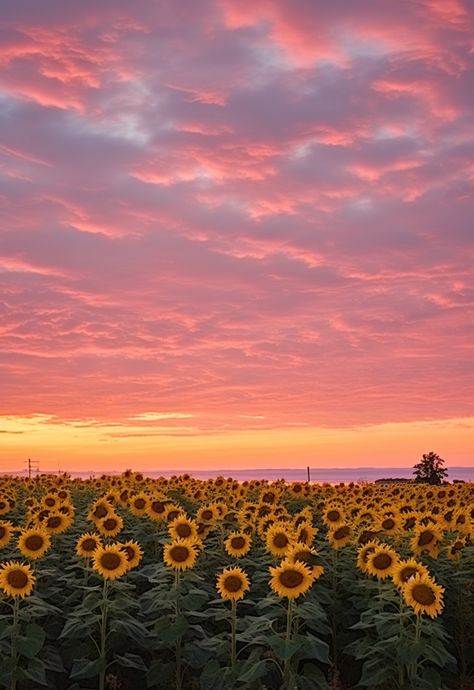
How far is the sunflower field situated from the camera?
10.9m

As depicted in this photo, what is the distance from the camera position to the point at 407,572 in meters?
11.2

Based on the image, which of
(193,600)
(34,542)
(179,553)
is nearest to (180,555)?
(179,553)

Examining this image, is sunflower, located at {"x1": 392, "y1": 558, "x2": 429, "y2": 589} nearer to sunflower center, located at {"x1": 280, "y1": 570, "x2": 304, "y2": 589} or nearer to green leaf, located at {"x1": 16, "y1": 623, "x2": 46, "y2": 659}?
sunflower center, located at {"x1": 280, "y1": 570, "x2": 304, "y2": 589}

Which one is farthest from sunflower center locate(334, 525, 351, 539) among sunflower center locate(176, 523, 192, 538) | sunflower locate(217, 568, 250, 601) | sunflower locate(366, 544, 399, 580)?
sunflower locate(217, 568, 250, 601)

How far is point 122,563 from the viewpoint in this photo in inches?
468

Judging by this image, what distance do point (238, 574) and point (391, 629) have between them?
2.03 metres

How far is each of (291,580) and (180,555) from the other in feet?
6.53

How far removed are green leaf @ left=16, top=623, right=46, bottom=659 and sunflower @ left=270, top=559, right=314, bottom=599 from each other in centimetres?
302

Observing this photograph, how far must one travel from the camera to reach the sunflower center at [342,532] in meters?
14.1

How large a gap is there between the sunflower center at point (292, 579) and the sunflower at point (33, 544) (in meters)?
4.25

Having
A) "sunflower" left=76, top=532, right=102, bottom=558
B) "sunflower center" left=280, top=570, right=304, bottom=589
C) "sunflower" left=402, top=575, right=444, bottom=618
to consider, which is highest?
"sunflower" left=76, top=532, right=102, bottom=558

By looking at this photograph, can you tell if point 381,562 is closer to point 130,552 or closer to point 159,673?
point 159,673

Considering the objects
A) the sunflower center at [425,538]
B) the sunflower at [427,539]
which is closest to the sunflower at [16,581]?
the sunflower at [427,539]

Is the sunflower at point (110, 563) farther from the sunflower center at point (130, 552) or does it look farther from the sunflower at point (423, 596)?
the sunflower at point (423, 596)
